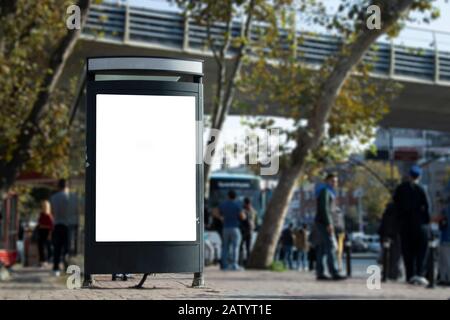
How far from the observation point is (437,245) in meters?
16.0

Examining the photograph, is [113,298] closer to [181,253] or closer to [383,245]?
[181,253]

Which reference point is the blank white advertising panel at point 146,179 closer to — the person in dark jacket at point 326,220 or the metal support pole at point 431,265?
the metal support pole at point 431,265

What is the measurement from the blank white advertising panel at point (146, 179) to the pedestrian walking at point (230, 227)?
17592 mm

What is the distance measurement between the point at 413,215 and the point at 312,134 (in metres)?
8.28

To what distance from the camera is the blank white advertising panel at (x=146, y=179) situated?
3074 mm

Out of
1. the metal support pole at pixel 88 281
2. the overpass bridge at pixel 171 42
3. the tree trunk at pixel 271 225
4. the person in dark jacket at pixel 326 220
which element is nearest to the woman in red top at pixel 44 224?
the tree trunk at pixel 271 225

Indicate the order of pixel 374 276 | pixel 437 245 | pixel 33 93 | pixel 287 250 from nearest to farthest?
1. pixel 374 276
2. pixel 437 245
3. pixel 33 93
4. pixel 287 250

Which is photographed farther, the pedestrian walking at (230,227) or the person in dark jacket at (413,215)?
the pedestrian walking at (230,227)

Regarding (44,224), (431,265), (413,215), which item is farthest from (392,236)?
(44,224)

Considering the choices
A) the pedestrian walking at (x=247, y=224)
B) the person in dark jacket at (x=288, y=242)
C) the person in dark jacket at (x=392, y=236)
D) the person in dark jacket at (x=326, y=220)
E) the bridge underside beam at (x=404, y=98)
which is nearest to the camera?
the bridge underside beam at (x=404, y=98)

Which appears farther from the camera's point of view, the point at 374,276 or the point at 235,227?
the point at 235,227

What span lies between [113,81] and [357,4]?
18283mm

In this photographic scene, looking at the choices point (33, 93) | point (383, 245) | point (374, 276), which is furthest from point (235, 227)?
point (374, 276)

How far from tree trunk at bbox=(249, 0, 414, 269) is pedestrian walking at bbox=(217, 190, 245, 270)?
1751 millimetres
